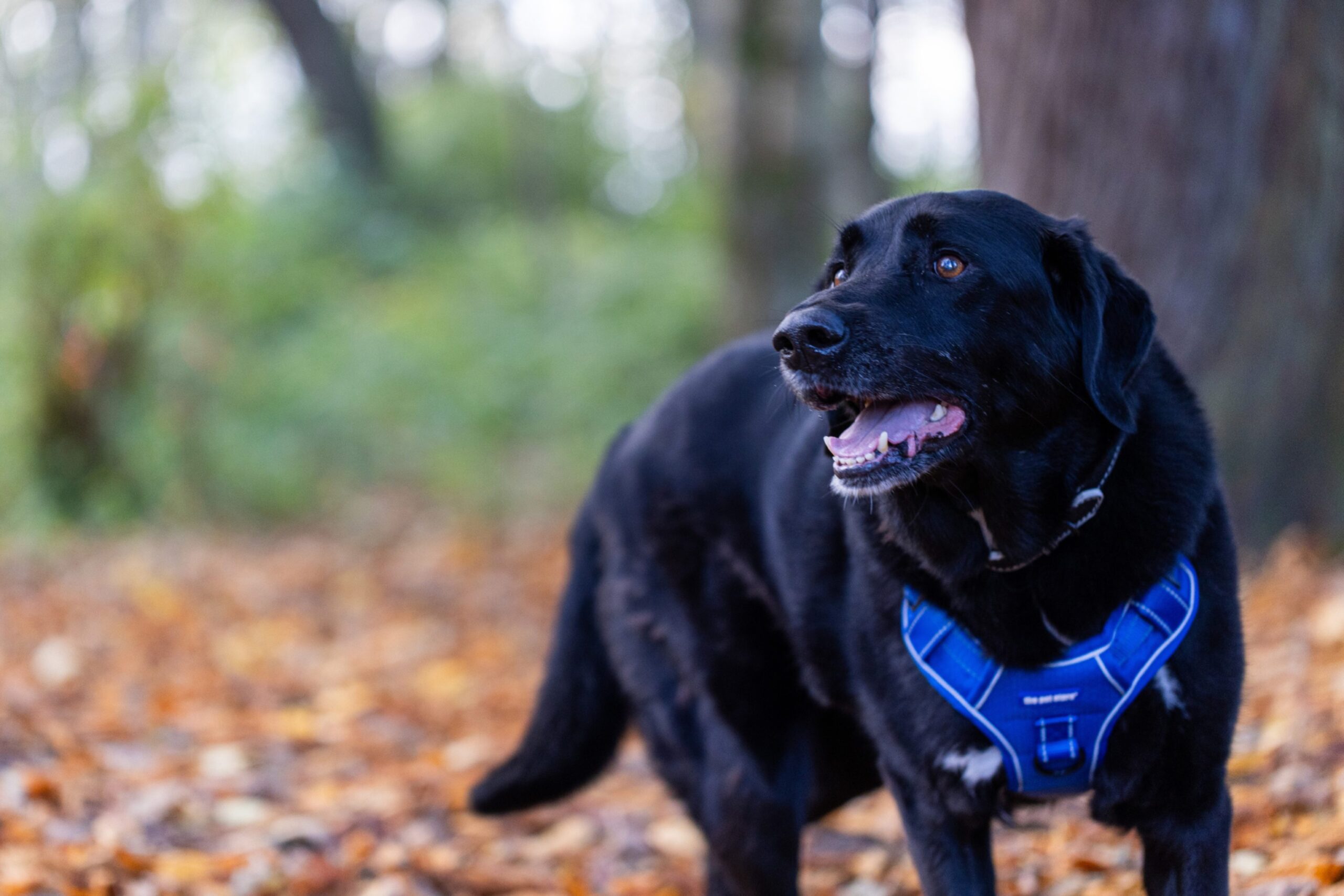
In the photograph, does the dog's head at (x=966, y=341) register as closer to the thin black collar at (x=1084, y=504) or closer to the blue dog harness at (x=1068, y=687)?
the thin black collar at (x=1084, y=504)

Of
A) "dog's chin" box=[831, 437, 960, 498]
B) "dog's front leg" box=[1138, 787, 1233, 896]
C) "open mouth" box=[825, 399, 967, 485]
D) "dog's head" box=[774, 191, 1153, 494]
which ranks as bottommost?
"dog's front leg" box=[1138, 787, 1233, 896]

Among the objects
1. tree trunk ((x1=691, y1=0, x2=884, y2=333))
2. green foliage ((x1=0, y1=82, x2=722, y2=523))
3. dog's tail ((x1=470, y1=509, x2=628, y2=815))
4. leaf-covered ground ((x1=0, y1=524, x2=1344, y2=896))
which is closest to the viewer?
leaf-covered ground ((x1=0, y1=524, x2=1344, y2=896))

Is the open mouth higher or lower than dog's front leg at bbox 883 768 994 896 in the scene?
higher

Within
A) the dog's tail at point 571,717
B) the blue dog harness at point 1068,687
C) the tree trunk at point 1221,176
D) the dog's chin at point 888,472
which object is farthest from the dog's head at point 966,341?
the tree trunk at point 1221,176

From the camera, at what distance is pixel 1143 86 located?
4.29 meters

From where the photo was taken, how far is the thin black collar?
2410mm

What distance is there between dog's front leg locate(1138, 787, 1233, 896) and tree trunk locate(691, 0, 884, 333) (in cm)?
601

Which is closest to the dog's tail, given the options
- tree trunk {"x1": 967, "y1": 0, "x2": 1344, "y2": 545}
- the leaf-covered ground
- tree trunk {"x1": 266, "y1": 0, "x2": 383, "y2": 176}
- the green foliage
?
the leaf-covered ground

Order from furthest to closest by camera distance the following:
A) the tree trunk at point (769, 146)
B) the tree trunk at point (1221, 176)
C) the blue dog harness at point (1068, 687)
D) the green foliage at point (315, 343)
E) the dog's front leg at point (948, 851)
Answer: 1. the green foliage at point (315, 343)
2. the tree trunk at point (769, 146)
3. the tree trunk at point (1221, 176)
4. the dog's front leg at point (948, 851)
5. the blue dog harness at point (1068, 687)

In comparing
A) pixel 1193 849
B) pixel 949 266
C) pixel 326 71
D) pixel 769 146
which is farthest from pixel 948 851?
pixel 326 71

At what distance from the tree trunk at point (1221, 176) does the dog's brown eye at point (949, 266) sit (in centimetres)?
195

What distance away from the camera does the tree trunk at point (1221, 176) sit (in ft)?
14.1

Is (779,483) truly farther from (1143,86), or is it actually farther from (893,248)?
(1143,86)

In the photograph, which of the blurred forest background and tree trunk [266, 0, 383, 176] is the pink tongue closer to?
the blurred forest background
